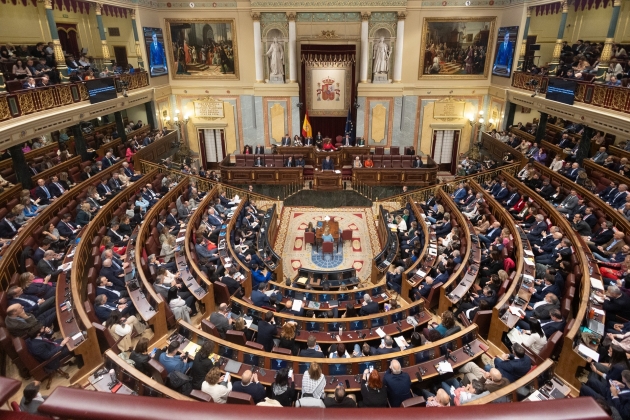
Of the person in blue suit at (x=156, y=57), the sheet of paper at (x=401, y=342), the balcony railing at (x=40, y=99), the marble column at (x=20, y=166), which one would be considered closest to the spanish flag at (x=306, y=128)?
the person in blue suit at (x=156, y=57)

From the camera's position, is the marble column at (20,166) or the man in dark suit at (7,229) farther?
the marble column at (20,166)

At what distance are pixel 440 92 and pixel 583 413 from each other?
19507 millimetres

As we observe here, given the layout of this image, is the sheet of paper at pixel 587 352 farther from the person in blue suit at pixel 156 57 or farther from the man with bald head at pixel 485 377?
the person in blue suit at pixel 156 57

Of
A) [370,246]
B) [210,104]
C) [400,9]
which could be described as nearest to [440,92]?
[400,9]

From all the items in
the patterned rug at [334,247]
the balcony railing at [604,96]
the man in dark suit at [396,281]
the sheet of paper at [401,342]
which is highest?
the balcony railing at [604,96]

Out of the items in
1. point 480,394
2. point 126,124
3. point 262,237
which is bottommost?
point 262,237

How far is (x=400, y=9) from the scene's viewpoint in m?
17.2

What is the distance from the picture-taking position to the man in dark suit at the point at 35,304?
6746 mm

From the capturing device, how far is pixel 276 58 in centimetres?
1830

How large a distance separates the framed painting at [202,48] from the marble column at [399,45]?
7545 mm

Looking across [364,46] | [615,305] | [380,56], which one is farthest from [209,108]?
[615,305]

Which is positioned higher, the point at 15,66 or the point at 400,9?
the point at 400,9

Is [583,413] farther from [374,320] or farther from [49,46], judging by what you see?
[49,46]

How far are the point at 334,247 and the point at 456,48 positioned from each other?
11963 millimetres
